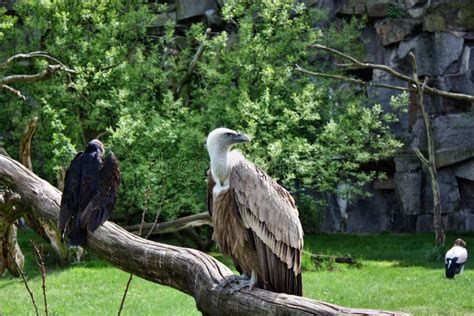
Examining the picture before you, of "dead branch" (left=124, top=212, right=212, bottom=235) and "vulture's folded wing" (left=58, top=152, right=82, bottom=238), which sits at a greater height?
"vulture's folded wing" (left=58, top=152, right=82, bottom=238)

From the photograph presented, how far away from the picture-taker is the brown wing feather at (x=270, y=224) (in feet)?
17.1

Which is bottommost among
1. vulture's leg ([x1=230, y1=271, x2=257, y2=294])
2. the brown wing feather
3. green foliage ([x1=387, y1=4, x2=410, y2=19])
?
vulture's leg ([x1=230, y1=271, x2=257, y2=294])

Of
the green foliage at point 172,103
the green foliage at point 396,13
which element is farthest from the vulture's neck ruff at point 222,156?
the green foliage at point 396,13

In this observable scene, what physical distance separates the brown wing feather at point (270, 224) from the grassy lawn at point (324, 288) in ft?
16.6

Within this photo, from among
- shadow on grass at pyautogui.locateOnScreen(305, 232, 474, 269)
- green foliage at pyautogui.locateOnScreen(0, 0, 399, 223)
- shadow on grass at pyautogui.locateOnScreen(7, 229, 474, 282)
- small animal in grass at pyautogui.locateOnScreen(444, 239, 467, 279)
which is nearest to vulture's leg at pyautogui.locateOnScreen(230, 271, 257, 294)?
small animal in grass at pyautogui.locateOnScreen(444, 239, 467, 279)

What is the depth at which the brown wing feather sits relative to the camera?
17.1 ft

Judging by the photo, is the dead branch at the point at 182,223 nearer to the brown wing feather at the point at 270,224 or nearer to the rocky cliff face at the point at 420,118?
the rocky cliff face at the point at 420,118

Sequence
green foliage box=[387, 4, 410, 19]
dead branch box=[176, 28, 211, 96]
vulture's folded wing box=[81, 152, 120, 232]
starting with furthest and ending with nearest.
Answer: green foliage box=[387, 4, 410, 19] → dead branch box=[176, 28, 211, 96] → vulture's folded wing box=[81, 152, 120, 232]

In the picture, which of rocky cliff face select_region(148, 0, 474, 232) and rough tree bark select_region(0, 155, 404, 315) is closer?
rough tree bark select_region(0, 155, 404, 315)

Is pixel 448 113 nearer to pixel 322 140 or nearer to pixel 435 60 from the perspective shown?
pixel 435 60

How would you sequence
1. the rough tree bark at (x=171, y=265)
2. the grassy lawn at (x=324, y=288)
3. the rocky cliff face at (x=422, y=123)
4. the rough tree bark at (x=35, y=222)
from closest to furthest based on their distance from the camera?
the rough tree bark at (x=171, y=265)
the rough tree bark at (x=35, y=222)
the grassy lawn at (x=324, y=288)
the rocky cliff face at (x=422, y=123)

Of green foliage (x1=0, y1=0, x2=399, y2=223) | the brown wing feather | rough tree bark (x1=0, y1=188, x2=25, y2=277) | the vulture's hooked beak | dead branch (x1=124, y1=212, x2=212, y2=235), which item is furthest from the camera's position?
green foliage (x1=0, y1=0, x2=399, y2=223)

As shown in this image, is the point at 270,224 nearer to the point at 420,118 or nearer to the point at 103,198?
the point at 103,198

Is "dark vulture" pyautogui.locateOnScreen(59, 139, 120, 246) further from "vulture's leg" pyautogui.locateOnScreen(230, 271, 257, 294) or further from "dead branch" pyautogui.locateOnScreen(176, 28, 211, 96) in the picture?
"dead branch" pyautogui.locateOnScreen(176, 28, 211, 96)
